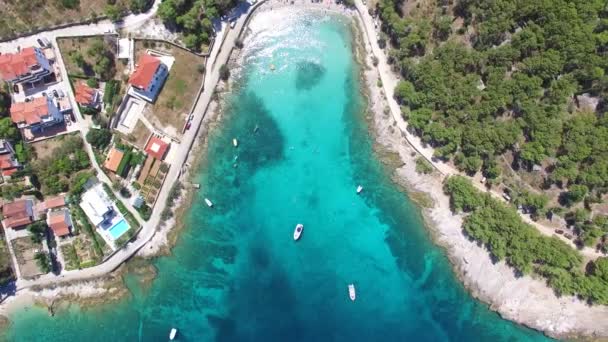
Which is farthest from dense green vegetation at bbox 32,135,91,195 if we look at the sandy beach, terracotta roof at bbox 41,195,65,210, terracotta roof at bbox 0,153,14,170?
the sandy beach

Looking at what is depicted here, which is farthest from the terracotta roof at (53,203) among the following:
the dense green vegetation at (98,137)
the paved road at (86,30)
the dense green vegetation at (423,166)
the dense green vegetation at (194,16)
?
the dense green vegetation at (423,166)

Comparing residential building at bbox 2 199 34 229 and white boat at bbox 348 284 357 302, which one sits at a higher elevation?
residential building at bbox 2 199 34 229

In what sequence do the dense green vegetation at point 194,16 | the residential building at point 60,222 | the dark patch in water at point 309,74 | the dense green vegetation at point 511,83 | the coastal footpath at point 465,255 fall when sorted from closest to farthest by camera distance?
1. the dense green vegetation at point 511,83
2. the dense green vegetation at point 194,16
3. the residential building at point 60,222
4. the coastal footpath at point 465,255
5. the dark patch in water at point 309,74

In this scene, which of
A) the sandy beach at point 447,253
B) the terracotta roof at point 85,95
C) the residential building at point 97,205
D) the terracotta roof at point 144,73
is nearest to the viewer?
the terracotta roof at point 144,73

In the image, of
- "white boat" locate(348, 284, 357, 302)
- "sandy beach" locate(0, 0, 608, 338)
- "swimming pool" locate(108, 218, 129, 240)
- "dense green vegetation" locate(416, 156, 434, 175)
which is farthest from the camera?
"white boat" locate(348, 284, 357, 302)

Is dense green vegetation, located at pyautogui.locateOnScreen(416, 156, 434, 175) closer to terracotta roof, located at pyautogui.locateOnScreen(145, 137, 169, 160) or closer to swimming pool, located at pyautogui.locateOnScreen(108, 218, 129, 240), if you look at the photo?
terracotta roof, located at pyautogui.locateOnScreen(145, 137, 169, 160)

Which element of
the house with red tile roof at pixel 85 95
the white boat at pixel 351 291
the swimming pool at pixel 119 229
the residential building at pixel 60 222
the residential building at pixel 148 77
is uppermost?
the residential building at pixel 148 77

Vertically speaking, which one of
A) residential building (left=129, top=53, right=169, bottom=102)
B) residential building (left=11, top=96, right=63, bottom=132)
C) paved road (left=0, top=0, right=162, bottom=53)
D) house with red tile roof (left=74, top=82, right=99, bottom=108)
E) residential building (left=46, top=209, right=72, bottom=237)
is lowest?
residential building (left=46, top=209, right=72, bottom=237)

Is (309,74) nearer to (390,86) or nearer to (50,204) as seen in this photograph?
(390,86)

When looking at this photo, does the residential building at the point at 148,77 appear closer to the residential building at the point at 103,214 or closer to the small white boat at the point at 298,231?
the residential building at the point at 103,214
